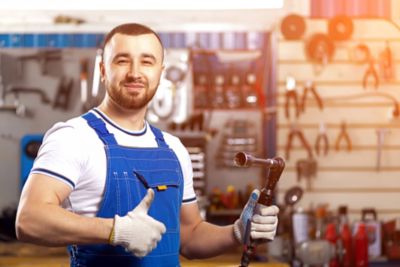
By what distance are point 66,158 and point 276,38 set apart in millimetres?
3365

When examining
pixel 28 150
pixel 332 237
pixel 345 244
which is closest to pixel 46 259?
pixel 28 150

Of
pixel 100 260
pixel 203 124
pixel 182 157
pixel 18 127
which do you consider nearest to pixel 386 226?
pixel 203 124

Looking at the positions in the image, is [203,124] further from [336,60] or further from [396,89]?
[396,89]

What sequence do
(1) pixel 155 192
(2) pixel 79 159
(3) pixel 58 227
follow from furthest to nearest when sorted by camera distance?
(1) pixel 155 192 < (2) pixel 79 159 < (3) pixel 58 227

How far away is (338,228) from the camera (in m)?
4.79

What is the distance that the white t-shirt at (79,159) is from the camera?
198 cm

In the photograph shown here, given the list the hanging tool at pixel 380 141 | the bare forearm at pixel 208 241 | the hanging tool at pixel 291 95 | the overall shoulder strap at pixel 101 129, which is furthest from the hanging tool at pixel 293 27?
the overall shoulder strap at pixel 101 129

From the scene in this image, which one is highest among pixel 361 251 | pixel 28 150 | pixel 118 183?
pixel 118 183

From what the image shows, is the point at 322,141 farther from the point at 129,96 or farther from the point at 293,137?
the point at 129,96

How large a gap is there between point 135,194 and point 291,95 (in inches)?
123

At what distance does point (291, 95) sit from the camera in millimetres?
5102

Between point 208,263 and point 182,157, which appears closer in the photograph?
point 182,157

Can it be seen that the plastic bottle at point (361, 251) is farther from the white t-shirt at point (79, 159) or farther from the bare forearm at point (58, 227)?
the bare forearm at point (58, 227)

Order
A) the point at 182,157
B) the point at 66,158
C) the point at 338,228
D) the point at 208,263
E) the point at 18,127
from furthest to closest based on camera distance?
the point at 18,127, the point at 338,228, the point at 208,263, the point at 182,157, the point at 66,158
